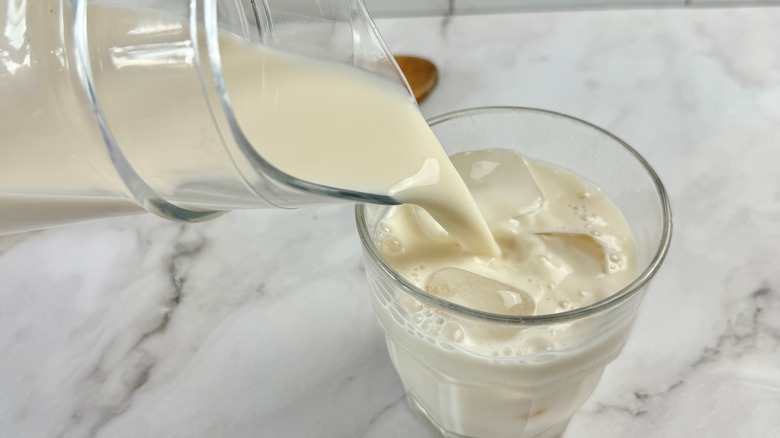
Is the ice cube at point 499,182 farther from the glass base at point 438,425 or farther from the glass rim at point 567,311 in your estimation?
the glass base at point 438,425

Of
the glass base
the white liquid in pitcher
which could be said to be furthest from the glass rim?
the glass base

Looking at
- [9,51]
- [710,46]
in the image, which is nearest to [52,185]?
[9,51]

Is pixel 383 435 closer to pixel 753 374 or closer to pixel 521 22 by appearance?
pixel 753 374

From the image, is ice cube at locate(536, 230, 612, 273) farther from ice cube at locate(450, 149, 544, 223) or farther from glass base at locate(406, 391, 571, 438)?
glass base at locate(406, 391, 571, 438)

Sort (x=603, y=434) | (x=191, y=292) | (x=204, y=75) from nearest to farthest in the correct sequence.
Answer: (x=204, y=75) → (x=603, y=434) → (x=191, y=292)

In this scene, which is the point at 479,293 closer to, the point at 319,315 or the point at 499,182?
the point at 499,182

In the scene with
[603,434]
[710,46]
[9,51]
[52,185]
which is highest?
[9,51]
